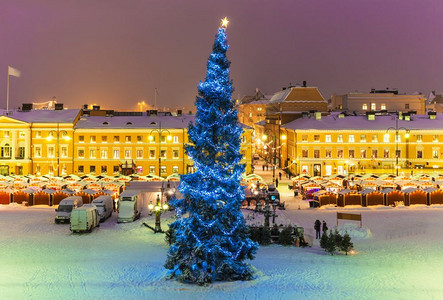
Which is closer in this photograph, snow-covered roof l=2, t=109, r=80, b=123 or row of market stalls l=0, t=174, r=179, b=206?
row of market stalls l=0, t=174, r=179, b=206

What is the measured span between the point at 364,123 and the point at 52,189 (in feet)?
159

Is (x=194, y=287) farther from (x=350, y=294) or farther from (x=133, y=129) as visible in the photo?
(x=133, y=129)

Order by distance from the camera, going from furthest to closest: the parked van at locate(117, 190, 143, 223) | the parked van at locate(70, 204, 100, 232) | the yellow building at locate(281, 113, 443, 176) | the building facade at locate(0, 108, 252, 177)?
the yellow building at locate(281, 113, 443, 176) → the building facade at locate(0, 108, 252, 177) → the parked van at locate(117, 190, 143, 223) → the parked van at locate(70, 204, 100, 232)

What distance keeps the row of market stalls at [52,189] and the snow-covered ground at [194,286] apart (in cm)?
880

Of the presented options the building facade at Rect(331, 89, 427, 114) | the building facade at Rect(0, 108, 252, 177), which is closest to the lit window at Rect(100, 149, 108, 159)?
the building facade at Rect(0, 108, 252, 177)

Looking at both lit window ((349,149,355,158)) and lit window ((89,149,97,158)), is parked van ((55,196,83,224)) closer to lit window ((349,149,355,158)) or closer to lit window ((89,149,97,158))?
lit window ((89,149,97,158))

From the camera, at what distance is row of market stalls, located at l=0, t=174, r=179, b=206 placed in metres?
46.4

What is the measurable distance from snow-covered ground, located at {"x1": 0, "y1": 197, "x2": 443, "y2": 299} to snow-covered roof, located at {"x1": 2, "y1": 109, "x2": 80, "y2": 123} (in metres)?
38.2

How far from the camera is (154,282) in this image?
885 inches

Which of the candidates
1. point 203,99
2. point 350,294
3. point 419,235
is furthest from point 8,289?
point 419,235

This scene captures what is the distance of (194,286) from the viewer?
21.9 meters

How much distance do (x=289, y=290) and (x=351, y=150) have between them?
56.1 meters

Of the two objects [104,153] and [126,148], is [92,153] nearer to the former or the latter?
[104,153]

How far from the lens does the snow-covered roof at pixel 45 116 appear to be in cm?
7338
